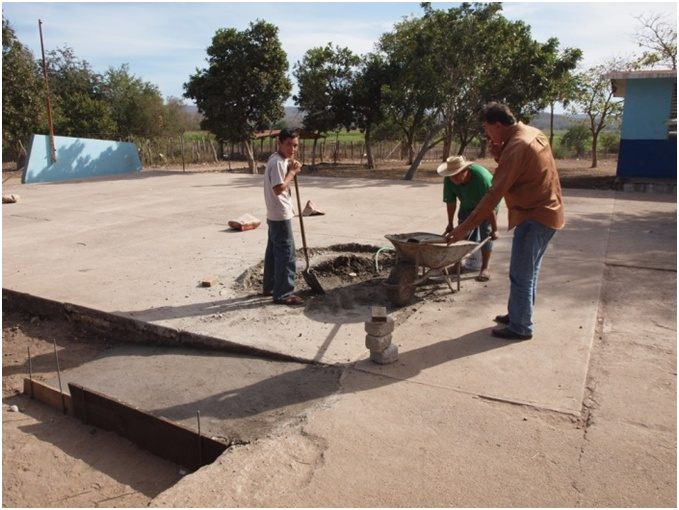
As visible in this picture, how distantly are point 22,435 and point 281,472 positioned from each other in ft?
6.63

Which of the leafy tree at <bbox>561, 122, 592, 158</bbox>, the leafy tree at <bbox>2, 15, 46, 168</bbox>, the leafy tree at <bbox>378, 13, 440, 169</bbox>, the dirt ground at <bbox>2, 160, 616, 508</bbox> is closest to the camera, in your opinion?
the dirt ground at <bbox>2, 160, 616, 508</bbox>

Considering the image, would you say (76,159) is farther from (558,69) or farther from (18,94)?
(558,69)

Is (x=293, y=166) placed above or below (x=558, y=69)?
below

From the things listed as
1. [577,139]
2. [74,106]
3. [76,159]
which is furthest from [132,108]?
[577,139]

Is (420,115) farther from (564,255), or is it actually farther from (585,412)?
(585,412)

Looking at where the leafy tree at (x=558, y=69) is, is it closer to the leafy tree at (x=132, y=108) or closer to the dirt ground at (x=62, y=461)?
the dirt ground at (x=62, y=461)

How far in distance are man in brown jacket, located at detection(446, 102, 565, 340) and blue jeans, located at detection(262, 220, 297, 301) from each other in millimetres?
1567

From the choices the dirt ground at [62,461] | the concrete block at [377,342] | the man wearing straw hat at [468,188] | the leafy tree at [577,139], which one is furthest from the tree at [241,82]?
the leafy tree at [577,139]

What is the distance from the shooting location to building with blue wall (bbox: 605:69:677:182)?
47.1 ft

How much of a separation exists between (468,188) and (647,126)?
487 inches

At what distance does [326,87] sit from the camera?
23.0 meters

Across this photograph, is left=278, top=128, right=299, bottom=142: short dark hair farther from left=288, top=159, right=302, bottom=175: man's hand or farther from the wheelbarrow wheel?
the wheelbarrow wheel

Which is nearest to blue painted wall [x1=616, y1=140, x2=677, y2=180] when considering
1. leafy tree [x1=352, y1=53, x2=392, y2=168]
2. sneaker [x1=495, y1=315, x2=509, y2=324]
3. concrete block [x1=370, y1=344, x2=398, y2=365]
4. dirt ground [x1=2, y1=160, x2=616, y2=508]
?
leafy tree [x1=352, y1=53, x2=392, y2=168]

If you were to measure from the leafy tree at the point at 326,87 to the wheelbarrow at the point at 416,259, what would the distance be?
717 inches
